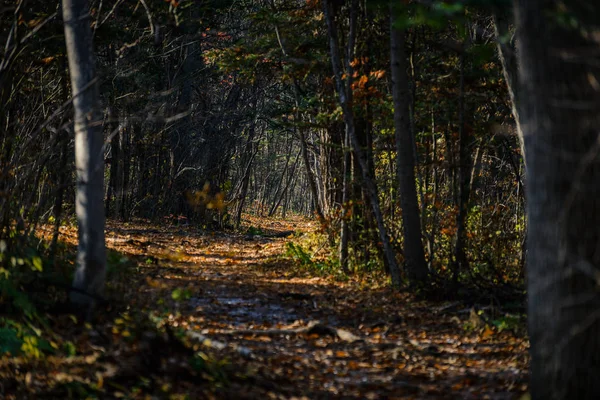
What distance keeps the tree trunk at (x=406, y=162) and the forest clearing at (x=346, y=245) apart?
3 centimetres

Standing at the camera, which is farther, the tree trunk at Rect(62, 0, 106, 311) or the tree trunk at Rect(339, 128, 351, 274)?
the tree trunk at Rect(339, 128, 351, 274)

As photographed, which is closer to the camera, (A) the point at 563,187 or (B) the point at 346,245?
(A) the point at 563,187

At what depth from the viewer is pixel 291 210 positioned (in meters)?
64.6

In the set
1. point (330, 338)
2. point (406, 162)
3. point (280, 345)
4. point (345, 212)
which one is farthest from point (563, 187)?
point (345, 212)

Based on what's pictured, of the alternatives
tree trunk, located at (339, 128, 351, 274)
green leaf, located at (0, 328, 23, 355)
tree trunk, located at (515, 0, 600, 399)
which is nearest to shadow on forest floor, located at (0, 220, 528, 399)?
green leaf, located at (0, 328, 23, 355)

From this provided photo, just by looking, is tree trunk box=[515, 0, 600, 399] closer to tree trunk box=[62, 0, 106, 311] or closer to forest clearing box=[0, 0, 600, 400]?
forest clearing box=[0, 0, 600, 400]

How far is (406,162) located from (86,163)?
5497 millimetres

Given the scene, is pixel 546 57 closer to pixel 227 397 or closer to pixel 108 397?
pixel 227 397

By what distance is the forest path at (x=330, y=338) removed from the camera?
5922 mm

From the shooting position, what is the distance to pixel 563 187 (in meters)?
3.87

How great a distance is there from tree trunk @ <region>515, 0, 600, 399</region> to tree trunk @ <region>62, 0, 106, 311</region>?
4.28 metres

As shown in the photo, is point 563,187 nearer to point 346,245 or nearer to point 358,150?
point 358,150

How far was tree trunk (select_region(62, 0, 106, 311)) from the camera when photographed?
21.4 ft

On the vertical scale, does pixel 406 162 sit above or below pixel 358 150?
below
